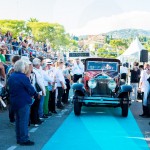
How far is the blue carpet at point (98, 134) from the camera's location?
7.90 metres

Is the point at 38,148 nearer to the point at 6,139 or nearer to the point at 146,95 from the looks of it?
the point at 6,139

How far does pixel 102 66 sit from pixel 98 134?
6.37m

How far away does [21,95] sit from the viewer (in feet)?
25.7

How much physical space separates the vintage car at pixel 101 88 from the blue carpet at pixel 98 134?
1.36ft

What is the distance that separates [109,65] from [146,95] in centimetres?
299

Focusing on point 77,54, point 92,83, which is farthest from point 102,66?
point 77,54

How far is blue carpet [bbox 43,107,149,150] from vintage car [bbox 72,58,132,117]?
416 millimetres

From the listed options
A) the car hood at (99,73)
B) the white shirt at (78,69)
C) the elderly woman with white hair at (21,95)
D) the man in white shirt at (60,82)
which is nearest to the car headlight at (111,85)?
the car hood at (99,73)

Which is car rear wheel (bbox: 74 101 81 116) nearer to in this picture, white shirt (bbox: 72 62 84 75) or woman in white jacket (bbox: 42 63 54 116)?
woman in white jacket (bbox: 42 63 54 116)

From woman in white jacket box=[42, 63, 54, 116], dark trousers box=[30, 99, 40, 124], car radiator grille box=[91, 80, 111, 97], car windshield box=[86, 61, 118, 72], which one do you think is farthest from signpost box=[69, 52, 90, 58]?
dark trousers box=[30, 99, 40, 124]

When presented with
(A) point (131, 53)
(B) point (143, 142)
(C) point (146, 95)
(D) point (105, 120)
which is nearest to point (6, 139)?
(B) point (143, 142)

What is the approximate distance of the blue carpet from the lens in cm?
790

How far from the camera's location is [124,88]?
12852mm

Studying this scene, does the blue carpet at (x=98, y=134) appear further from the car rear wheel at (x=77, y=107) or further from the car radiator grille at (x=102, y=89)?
the car radiator grille at (x=102, y=89)
